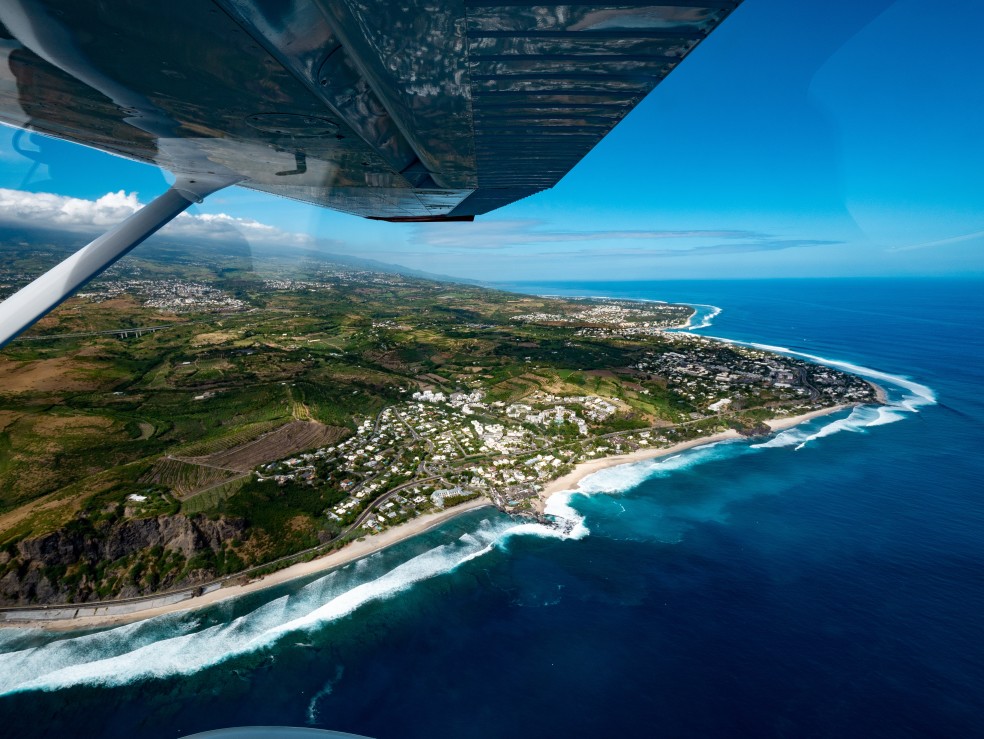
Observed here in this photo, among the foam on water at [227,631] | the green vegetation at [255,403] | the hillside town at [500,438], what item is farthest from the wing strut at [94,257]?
the hillside town at [500,438]

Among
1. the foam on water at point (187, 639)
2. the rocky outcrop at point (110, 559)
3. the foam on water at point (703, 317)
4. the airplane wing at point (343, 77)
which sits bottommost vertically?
the foam on water at point (187, 639)

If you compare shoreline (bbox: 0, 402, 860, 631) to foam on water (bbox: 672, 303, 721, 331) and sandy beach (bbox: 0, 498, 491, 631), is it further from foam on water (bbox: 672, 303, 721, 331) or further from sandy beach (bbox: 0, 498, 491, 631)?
foam on water (bbox: 672, 303, 721, 331)

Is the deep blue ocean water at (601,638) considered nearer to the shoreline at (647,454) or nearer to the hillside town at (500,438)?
the shoreline at (647,454)

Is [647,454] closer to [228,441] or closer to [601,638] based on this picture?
[601,638]

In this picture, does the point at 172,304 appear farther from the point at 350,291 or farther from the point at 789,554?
the point at 789,554

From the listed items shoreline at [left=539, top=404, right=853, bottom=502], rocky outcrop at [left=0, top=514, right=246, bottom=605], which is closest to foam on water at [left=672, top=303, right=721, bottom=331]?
shoreline at [left=539, top=404, right=853, bottom=502]
